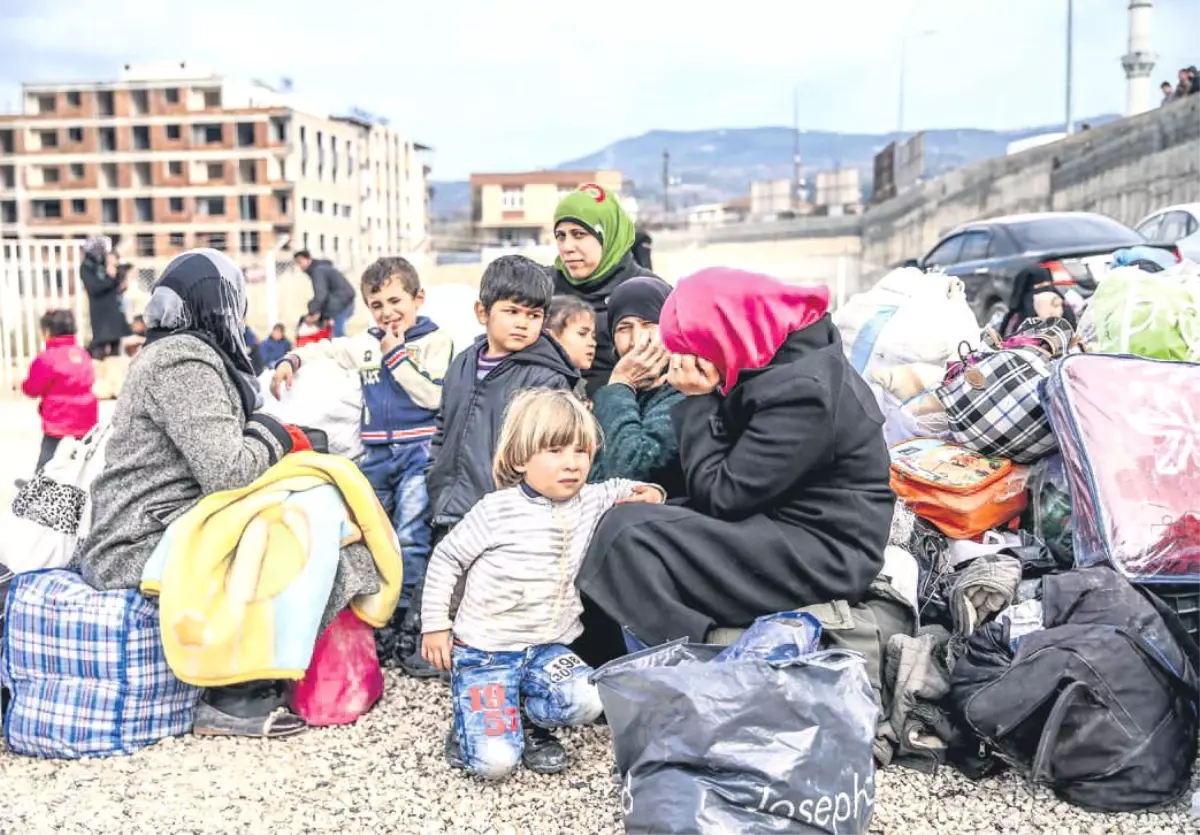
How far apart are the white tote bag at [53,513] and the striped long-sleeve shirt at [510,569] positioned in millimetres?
1307

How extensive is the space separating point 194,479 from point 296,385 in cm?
113

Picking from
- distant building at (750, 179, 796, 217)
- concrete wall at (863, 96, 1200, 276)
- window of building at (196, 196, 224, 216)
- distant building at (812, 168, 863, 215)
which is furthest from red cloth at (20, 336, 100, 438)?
distant building at (750, 179, 796, 217)

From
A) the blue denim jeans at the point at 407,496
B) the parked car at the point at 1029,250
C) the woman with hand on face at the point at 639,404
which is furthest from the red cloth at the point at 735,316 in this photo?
the parked car at the point at 1029,250

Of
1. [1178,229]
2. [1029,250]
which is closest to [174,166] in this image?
[1029,250]

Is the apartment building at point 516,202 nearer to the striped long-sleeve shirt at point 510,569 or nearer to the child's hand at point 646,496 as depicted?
the child's hand at point 646,496

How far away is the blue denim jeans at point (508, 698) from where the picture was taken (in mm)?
3117

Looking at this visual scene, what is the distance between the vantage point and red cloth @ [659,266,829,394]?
118 inches

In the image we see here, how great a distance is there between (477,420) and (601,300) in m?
1.00

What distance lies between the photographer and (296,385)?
469 cm

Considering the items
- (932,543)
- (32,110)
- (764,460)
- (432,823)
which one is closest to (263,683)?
(432,823)

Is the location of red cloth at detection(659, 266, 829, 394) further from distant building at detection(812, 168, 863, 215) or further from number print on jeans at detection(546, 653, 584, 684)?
distant building at detection(812, 168, 863, 215)

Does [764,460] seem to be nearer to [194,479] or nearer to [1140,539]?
[1140,539]

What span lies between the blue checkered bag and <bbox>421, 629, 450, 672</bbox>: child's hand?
898mm

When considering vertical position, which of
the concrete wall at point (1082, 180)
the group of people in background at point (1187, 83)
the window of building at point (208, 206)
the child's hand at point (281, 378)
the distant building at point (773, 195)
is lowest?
the child's hand at point (281, 378)
